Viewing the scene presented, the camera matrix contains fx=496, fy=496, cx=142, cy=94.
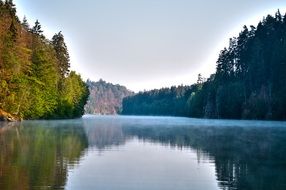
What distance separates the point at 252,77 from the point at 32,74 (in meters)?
63.2

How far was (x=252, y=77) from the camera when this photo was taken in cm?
13362

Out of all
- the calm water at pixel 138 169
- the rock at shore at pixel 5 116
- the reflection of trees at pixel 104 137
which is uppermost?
the rock at shore at pixel 5 116

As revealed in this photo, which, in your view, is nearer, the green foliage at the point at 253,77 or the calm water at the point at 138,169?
the calm water at the point at 138,169

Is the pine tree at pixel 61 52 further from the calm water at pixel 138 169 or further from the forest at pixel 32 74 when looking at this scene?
the calm water at pixel 138 169

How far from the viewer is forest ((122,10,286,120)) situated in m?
122

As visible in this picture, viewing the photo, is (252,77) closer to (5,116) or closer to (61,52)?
(61,52)

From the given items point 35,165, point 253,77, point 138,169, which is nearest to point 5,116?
point 35,165

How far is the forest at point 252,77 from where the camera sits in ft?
399

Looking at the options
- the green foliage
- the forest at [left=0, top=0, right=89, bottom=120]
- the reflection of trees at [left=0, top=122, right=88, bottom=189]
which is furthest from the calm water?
the green foliage

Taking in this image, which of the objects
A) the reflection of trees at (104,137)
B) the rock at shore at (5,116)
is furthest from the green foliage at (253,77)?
the reflection of trees at (104,137)

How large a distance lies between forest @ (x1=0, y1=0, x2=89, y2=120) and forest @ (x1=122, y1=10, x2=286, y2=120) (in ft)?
139

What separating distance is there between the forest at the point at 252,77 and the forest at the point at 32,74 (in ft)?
139

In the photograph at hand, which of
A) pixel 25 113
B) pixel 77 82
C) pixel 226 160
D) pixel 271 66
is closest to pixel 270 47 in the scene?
pixel 271 66

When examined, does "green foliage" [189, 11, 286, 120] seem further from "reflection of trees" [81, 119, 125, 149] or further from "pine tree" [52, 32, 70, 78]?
"reflection of trees" [81, 119, 125, 149]
